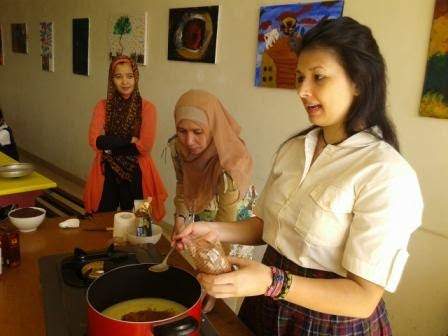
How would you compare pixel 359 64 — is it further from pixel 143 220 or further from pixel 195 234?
pixel 143 220

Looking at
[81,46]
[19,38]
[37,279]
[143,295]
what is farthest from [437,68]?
[19,38]

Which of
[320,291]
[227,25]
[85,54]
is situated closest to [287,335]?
[320,291]

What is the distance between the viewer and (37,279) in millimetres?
1090

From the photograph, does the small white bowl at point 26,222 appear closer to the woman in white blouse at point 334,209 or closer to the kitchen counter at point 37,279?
the kitchen counter at point 37,279

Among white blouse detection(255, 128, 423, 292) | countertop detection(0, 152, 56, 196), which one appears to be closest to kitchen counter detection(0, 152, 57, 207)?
countertop detection(0, 152, 56, 196)

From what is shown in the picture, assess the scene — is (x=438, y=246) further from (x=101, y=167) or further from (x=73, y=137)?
(x=73, y=137)

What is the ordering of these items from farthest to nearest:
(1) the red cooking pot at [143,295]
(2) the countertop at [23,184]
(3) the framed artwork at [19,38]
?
(3) the framed artwork at [19,38] → (2) the countertop at [23,184] → (1) the red cooking pot at [143,295]

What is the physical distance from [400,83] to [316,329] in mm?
1435

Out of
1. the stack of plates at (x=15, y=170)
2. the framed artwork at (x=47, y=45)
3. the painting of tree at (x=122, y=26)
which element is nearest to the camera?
the stack of plates at (x=15, y=170)

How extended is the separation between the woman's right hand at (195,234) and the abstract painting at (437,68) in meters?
1.32

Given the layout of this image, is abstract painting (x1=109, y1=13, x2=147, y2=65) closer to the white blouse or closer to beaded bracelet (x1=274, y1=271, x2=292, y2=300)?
the white blouse

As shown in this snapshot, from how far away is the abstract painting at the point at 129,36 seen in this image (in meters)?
3.58

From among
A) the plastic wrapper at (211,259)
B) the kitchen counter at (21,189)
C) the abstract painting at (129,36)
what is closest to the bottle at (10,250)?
the plastic wrapper at (211,259)

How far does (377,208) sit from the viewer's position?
808 millimetres
